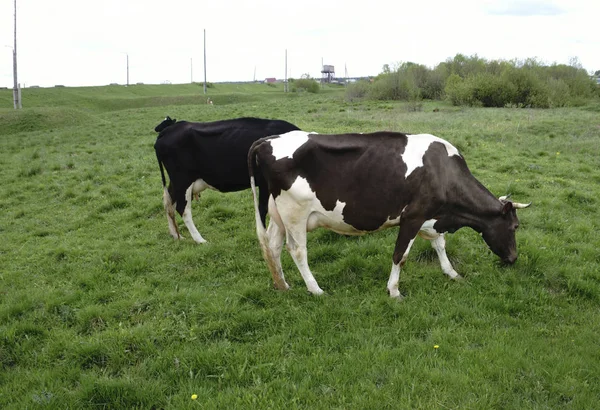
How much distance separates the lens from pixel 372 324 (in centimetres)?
515

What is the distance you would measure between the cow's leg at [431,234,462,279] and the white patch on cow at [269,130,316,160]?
226cm

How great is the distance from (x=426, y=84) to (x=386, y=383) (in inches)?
2157

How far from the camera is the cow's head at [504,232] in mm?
6020

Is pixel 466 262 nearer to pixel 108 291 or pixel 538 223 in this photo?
pixel 538 223

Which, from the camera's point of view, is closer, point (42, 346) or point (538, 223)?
point (42, 346)

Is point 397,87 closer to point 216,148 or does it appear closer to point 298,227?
point 216,148

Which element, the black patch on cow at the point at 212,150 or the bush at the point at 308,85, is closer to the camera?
the black patch on cow at the point at 212,150

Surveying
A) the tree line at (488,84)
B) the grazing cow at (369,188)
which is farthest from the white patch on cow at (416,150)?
the tree line at (488,84)

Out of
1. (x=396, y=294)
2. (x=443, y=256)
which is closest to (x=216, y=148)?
(x=396, y=294)

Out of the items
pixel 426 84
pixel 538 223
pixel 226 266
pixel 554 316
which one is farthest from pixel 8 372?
pixel 426 84

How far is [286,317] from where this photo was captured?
5.39 metres

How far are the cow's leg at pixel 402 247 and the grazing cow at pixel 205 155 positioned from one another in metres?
2.92

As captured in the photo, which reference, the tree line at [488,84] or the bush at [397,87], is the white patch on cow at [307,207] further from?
the bush at [397,87]

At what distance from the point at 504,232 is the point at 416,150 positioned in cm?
161
